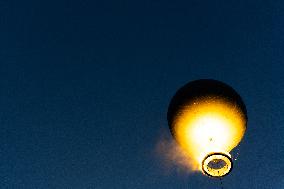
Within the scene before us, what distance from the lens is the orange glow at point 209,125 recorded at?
5547mm

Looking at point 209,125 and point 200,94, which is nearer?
point 209,125

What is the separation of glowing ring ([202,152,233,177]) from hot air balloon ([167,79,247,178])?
0.05ft

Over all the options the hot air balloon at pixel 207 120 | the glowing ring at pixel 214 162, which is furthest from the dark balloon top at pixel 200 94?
the glowing ring at pixel 214 162

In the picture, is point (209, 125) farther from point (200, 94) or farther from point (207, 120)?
point (200, 94)

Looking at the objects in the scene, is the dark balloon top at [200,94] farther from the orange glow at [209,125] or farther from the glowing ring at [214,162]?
the glowing ring at [214,162]

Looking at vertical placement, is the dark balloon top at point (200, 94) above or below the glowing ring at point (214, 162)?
above

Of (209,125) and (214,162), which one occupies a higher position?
(209,125)

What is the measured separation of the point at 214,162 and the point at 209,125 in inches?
22.2

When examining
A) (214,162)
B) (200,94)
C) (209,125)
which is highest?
(200,94)

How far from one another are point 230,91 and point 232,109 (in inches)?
14.3

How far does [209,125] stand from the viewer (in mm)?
5559

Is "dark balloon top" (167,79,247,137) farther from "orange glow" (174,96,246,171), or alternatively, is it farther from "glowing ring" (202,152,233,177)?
"glowing ring" (202,152,233,177)

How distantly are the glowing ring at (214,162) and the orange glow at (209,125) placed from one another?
156 millimetres

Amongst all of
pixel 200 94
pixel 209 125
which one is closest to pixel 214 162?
pixel 209 125
